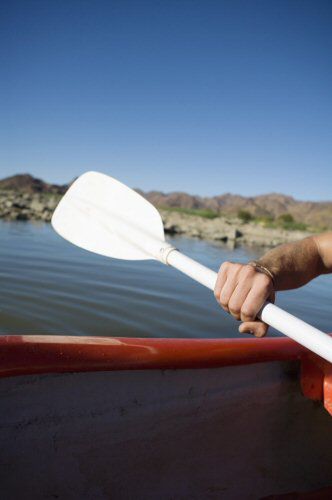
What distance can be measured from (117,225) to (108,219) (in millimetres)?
104

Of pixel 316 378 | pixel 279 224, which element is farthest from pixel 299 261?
pixel 279 224

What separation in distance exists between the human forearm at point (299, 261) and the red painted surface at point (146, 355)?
0.77ft

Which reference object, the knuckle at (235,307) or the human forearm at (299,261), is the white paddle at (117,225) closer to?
the knuckle at (235,307)

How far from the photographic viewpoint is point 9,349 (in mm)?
859

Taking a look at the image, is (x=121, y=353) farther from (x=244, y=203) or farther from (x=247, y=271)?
(x=244, y=203)

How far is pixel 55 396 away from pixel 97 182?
1.52 m

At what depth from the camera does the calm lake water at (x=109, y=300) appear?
2746 mm

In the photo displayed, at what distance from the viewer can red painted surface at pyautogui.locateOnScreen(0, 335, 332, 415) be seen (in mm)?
888

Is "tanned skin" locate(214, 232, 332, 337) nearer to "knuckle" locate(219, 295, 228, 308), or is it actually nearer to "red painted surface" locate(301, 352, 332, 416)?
"knuckle" locate(219, 295, 228, 308)

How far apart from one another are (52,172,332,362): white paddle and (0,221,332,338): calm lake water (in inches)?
34.4

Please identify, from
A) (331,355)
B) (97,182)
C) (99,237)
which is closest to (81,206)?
(97,182)

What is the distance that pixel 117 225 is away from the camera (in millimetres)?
1883

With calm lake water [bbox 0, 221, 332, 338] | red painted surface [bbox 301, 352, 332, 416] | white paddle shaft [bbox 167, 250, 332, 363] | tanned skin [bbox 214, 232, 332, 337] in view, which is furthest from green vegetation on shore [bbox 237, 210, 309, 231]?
white paddle shaft [bbox 167, 250, 332, 363]

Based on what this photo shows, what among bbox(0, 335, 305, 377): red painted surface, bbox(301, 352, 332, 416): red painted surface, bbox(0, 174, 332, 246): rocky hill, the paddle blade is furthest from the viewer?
bbox(0, 174, 332, 246): rocky hill
